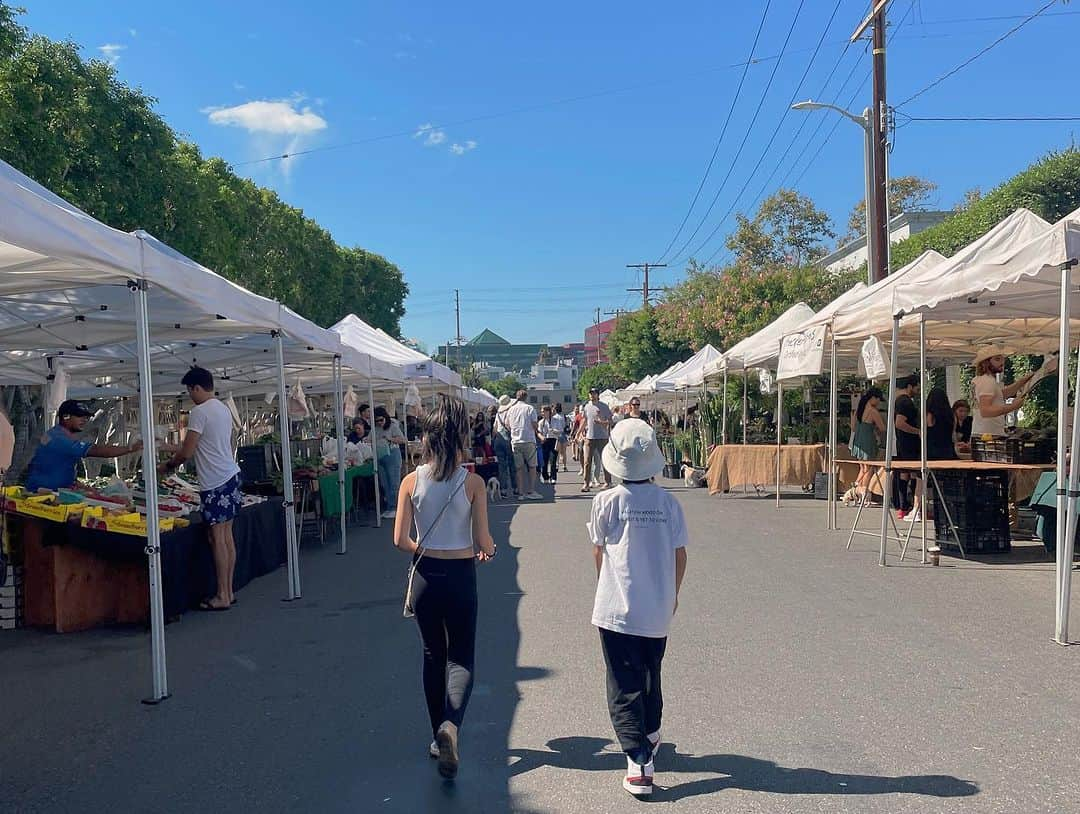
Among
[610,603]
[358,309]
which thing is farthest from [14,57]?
[358,309]

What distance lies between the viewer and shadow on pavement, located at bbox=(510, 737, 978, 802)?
4020mm

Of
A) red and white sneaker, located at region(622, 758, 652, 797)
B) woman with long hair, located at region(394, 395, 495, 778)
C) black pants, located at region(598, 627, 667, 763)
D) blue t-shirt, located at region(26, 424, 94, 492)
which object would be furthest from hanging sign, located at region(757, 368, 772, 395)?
red and white sneaker, located at region(622, 758, 652, 797)

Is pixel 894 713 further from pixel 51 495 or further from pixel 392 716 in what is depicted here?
pixel 51 495

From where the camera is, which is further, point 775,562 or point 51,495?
point 775,562

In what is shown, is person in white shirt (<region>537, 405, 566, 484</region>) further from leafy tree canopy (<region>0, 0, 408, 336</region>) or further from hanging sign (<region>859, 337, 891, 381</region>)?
hanging sign (<region>859, 337, 891, 381</region>)

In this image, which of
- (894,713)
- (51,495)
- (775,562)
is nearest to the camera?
(894,713)

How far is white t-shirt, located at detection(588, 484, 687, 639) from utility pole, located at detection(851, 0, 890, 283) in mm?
13976

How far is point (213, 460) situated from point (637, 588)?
4.87 m

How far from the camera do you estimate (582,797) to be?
4031 millimetres

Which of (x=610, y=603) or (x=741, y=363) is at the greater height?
(x=741, y=363)

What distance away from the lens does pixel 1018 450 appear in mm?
10453

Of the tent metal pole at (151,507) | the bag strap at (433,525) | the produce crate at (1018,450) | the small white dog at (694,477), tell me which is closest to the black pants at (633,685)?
the bag strap at (433,525)

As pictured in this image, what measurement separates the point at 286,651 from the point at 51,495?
2336 millimetres

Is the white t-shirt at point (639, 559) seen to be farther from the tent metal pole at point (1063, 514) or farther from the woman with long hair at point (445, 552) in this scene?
the tent metal pole at point (1063, 514)
